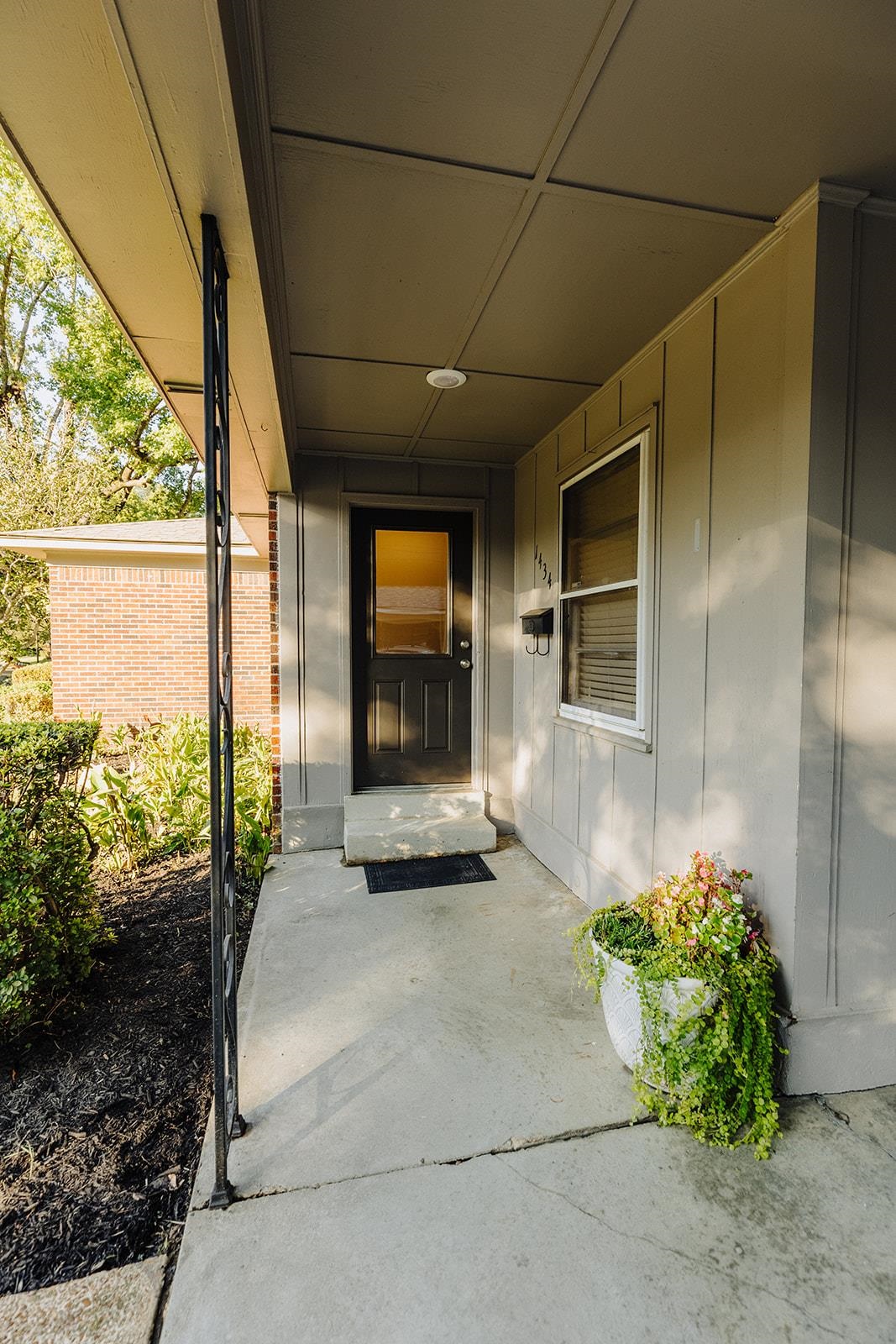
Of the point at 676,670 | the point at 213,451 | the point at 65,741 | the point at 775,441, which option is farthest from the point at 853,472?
the point at 65,741

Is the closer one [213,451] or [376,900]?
[213,451]

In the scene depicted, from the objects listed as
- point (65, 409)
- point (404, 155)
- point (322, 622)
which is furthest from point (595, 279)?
point (65, 409)

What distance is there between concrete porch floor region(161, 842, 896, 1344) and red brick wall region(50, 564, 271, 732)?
17.7 ft

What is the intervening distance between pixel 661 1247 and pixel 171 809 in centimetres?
362

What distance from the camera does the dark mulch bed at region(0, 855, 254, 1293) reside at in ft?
4.59

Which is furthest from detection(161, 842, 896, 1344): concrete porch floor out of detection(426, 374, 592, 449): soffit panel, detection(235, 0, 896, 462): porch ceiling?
detection(426, 374, 592, 449): soffit panel

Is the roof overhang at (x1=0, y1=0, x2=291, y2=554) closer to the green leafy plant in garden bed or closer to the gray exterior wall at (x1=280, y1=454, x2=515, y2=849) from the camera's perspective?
the gray exterior wall at (x1=280, y1=454, x2=515, y2=849)

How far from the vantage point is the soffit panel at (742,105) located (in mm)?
1268

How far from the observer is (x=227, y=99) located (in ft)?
3.84

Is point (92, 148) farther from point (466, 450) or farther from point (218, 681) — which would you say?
point (466, 450)

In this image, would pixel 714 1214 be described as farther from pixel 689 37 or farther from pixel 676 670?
pixel 689 37

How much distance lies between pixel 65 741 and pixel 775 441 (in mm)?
3017

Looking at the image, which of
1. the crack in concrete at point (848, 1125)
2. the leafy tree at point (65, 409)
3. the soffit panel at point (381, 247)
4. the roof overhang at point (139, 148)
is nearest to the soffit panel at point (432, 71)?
the soffit panel at point (381, 247)

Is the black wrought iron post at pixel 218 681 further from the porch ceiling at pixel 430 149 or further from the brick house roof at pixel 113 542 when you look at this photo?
A: the brick house roof at pixel 113 542
